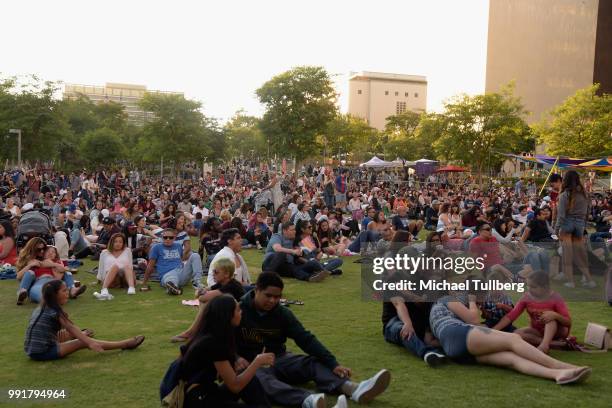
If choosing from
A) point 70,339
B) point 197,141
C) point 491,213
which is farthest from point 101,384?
point 197,141

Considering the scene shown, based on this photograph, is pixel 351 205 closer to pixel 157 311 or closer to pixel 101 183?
pixel 157 311

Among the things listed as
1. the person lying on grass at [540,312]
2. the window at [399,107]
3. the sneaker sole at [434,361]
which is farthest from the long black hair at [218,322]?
the window at [399,107]

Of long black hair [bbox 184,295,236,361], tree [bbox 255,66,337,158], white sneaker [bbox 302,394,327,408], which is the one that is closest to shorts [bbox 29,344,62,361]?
long black hair [bbox 184,295,236,361]

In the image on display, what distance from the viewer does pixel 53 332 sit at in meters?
5.89

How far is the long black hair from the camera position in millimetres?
3967

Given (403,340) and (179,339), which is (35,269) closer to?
(179,339)

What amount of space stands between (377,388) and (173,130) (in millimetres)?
43858

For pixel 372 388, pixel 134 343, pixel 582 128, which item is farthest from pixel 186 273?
pixel 582 128

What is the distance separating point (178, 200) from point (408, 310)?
57.0 ft

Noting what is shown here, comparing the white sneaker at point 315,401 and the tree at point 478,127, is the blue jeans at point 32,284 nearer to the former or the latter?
the white sneaker at point 315,401

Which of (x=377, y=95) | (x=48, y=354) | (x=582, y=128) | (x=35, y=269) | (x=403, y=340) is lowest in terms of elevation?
(x=48, y=354)

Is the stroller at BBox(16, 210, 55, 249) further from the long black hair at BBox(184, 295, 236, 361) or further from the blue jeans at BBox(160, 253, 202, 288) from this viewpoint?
the long black hair at BBox(184, 295, 236, 361)

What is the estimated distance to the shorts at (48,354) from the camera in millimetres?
5902

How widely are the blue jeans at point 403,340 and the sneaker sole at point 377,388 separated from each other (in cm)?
120
